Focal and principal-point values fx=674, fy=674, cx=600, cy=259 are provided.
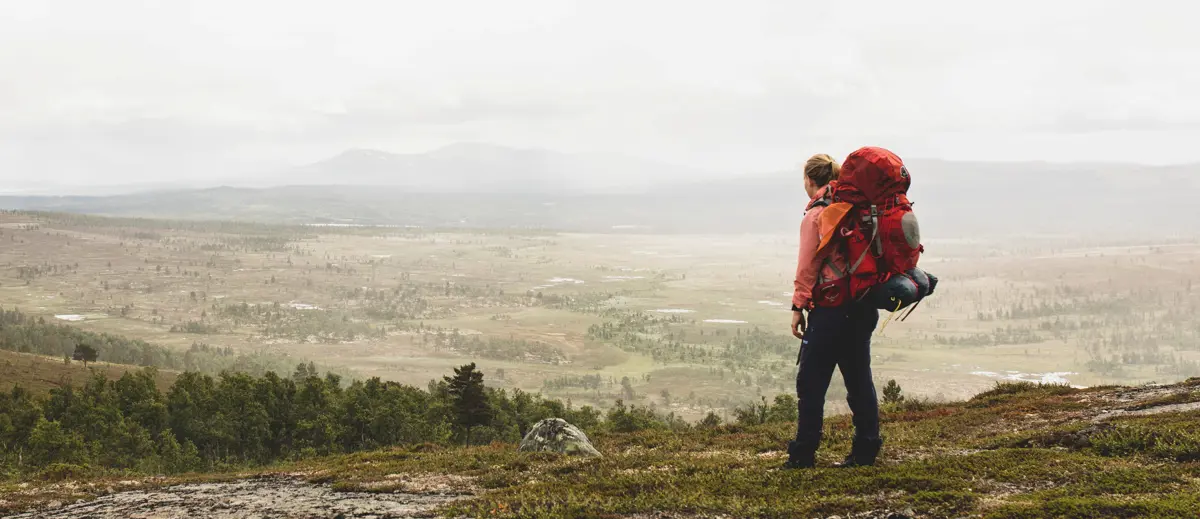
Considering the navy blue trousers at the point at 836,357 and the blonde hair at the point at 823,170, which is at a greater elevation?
the blonde hair at the point at 823,170

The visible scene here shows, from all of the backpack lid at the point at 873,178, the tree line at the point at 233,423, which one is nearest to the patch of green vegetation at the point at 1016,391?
the backpack lid at the point at 873,178

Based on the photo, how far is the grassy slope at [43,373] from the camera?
85.5 m

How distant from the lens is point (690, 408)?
141250 mm

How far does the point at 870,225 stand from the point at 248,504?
10254 millimetres

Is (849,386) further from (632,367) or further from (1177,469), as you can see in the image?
(632,367)

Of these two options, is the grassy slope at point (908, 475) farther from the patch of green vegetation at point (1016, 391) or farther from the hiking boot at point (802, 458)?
the patch of green vegetation at point (1016, 391)

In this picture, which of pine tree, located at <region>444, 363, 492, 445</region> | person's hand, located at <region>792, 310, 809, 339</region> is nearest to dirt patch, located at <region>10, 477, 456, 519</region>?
person's hand, located at <region>792, 310, 809, 339</region>

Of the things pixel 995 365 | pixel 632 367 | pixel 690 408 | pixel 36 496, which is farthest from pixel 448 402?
pixel 995 365

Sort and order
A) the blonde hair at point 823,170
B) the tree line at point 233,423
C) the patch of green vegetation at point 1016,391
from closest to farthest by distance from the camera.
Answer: the blonde hair at point 823,170, the patch of green vegetation at point 1016,391, the tree line at point 233,423

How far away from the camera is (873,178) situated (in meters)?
8.31

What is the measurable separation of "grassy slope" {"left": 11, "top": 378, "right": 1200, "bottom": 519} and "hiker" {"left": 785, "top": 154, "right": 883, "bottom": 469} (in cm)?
60

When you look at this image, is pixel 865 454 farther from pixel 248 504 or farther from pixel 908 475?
pixel 248 504

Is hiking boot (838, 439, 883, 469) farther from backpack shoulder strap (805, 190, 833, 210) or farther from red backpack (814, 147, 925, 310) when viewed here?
backpack shoulder strap (805, 190, 833, 210)

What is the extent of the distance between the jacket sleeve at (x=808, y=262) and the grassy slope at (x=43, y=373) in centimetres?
9940
